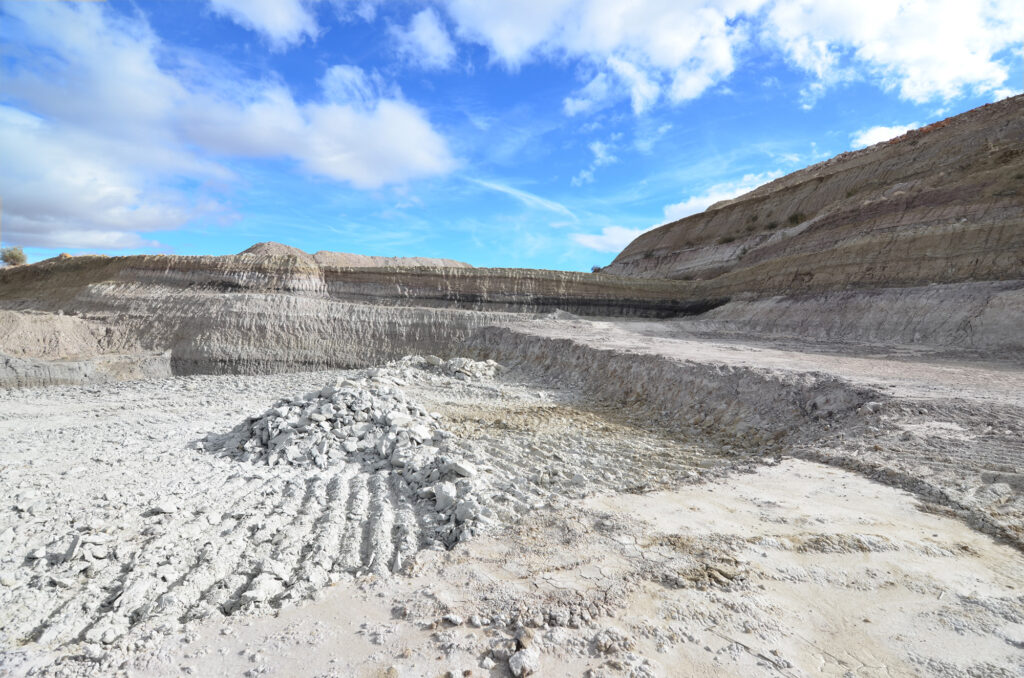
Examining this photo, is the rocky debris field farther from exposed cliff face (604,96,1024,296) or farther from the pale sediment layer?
exposed cliff face (604,96,1024,296)

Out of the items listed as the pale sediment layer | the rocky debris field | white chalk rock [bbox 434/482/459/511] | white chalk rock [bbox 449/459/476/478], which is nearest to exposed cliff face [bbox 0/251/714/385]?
the pale sediment layer

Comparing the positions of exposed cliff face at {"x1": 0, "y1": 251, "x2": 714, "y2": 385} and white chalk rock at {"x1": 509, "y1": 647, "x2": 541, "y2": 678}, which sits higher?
exposed cliff face at {"x1": 0, "y1": 251, "x2": 714, "y2": 385}

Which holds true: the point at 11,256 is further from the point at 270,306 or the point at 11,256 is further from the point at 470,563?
the point at 470,563

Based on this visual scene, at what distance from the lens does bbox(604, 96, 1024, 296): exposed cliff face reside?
12.9 m

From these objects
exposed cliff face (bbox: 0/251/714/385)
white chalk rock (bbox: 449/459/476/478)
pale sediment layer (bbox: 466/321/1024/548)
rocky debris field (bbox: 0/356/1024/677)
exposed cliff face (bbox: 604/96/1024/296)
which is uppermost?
exposed cliff face (bbox: 604/96/1024/296)

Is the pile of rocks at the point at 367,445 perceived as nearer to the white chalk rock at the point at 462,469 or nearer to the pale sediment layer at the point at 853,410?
the white chalk rock at the point at 462,469

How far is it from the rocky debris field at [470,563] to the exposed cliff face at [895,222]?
32.6 ft

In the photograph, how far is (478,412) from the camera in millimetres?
9750

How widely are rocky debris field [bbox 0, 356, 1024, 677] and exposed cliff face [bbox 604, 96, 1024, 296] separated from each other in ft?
32.6

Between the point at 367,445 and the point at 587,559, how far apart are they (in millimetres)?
3748

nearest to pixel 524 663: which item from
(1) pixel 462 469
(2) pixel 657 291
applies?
(1) pixel 462 469

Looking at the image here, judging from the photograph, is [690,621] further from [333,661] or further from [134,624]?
[134,624]

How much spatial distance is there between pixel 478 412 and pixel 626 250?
29838mm

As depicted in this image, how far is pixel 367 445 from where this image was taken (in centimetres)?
643
